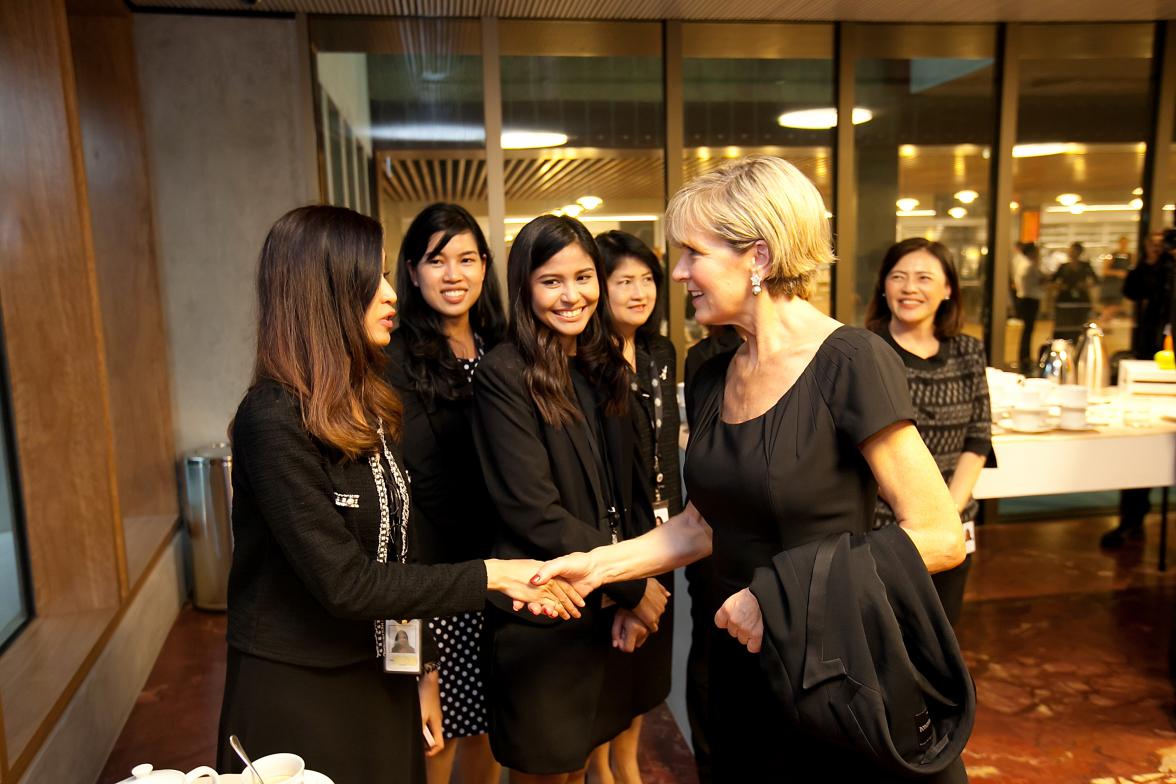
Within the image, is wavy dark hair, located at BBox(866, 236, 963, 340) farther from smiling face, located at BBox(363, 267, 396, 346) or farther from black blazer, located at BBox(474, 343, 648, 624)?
smiling face, located at BBox(363, 267, 396, 346)

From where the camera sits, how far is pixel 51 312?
3.07 meters

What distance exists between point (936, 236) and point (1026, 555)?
217cm

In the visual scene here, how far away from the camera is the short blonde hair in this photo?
1438 millimetres

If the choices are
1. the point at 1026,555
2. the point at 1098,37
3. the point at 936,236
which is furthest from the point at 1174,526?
the point at 1098,37

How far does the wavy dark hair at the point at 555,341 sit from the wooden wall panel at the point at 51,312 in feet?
6.27

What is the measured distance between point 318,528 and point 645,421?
112 centimetres

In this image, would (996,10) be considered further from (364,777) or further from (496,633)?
(364,777)

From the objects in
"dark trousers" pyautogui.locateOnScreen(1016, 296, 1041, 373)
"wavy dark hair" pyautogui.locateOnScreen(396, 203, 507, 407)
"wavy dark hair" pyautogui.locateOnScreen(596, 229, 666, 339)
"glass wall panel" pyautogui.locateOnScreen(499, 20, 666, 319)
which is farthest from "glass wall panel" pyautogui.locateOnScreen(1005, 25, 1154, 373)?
"wavy dark hair" pyautogui.locateOnScreen(396, 203, 507, 407)

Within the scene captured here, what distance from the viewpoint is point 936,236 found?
5793mm

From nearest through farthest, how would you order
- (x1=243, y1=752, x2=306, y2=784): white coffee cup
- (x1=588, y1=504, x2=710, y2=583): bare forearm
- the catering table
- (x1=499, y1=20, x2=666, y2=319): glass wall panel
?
(x1=243, y1=752, x2=306, y2=784): white coffee cup
(x1=588, y1=504, x2=710, y2=583): bare forearm
the catering table
(x1=499, y1=20, x2=666, y2=319): glass wall panel

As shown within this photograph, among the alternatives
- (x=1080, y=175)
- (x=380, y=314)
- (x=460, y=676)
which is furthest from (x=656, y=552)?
(x=1080, y=175)

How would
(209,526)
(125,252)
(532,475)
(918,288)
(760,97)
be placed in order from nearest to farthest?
(532,475)
(918,288)
(125,252)
(209,526)
(760,97)

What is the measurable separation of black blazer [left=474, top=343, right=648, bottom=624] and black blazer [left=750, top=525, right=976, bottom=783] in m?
0.69

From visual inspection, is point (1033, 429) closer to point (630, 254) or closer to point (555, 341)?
point (630, 254)
